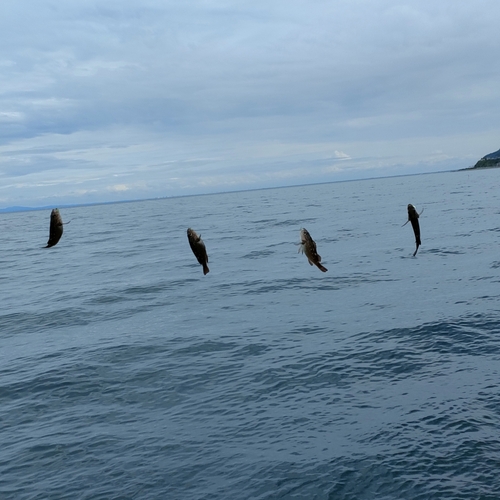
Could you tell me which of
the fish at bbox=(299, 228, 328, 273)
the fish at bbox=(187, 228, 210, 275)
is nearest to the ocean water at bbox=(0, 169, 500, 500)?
the fish at bbox=(299, 228, 328, 273)

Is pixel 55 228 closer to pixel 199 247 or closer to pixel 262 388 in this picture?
pixel 199 247

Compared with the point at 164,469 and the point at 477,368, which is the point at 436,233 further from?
the point at 164,469

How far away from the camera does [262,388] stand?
1531 cm

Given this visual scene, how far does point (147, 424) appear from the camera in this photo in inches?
545

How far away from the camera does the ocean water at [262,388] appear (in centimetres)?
1123

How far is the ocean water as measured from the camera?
11.2m

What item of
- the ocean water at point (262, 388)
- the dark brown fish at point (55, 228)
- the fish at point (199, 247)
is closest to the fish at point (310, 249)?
the fish at point (199, 247)

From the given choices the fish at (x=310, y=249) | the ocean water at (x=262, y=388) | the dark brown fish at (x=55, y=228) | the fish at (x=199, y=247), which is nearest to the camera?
the dark brown fish at (x=55, y=228)

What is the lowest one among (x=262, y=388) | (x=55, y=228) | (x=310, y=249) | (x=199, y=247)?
(x=262, y=388)

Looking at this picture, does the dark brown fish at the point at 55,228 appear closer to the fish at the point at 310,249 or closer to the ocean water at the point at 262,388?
the fish at the point at 310,249

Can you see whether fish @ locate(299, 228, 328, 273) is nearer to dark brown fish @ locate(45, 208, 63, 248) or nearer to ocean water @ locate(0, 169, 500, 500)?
dark brown fish @ locate(45, 208, 63, 248)

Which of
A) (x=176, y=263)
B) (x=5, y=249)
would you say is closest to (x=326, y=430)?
(x=176, y=263)

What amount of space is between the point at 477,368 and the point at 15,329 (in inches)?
760

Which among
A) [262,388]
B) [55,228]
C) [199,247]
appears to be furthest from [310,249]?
[262,388]
